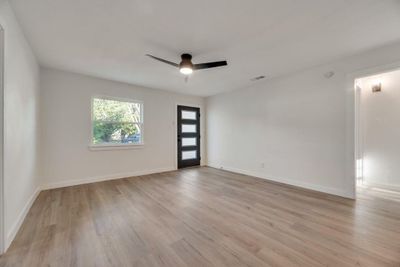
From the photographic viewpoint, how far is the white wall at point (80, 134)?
366 cm

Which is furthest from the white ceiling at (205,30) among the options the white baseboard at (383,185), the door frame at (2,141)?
the white baseboard at (383,185)

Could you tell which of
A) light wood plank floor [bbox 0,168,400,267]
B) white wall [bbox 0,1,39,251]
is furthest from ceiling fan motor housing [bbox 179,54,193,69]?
light wood plank floor [bbox 0,168,400,267]

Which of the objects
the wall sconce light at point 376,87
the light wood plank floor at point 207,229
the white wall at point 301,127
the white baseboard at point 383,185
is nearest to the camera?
the light wood plank floor at point 207,229

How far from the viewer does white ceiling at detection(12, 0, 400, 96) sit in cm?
188

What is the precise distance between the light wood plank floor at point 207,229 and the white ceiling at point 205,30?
8.18 feet

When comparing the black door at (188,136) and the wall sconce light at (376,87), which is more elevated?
the wall sconce light at (376,87)

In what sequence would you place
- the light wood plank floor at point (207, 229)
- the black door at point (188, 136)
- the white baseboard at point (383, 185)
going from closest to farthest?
1. the light wood plank floor at point (207, 229)
2. the white baseboard at point (383, 185)
3. the black door at point (188, 136)

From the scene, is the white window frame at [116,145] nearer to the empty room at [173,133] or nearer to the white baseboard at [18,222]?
the empty room at [173,133]

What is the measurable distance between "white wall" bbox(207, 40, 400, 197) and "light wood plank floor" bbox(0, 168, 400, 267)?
1.81 ft

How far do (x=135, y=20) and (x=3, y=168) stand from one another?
2.09 meters

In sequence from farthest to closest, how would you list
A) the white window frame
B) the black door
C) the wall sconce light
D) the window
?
1. the black door
2. the window
3. the white window frame
4. the wall sconce light

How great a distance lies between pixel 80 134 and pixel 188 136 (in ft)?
10.0

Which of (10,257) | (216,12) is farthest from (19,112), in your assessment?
(216,12)

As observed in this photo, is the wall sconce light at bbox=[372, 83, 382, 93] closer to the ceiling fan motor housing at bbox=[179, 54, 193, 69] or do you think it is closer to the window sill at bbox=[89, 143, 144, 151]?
the ceiling fan motor housing at bbox=[179, 54, 193, 69]
